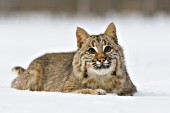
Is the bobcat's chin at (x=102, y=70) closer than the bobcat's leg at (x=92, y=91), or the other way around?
the bobcat's leg at (x=92, y=91)

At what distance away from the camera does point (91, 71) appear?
28.7 feet

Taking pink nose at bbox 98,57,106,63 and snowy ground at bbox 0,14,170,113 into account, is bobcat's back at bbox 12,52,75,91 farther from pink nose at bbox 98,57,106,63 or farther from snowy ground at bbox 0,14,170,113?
pink nose at bbox 98,57,106,63

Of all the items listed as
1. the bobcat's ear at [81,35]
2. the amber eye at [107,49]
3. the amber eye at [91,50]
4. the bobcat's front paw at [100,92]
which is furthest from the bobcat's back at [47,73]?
the bobcat's front paw at [100,92]

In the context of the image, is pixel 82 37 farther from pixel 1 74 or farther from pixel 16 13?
pixel 16 13

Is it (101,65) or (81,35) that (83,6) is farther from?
(101,65)

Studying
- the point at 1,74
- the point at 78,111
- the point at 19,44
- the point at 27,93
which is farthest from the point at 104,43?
the point at 19,44

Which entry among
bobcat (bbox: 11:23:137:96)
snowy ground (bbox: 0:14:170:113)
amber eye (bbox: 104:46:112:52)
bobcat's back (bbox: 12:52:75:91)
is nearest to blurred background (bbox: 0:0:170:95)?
snowy ground (bbox: 0:14:170:113)

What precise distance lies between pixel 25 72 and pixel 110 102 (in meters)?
2.83

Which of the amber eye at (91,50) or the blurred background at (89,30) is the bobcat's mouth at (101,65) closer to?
the amber eye at (91,50)

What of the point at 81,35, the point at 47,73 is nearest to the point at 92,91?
the point at 81,35

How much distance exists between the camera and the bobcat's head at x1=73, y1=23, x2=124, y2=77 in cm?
860

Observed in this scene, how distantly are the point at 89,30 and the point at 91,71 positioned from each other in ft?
53.0

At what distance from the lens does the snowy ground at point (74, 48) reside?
7.38 metres

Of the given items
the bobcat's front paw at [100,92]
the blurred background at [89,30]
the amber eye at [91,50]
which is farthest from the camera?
the blurred background at [89,30]
